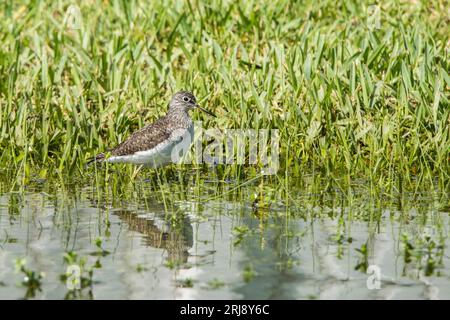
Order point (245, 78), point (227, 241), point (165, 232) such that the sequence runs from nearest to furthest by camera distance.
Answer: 1. point (227, 241)
2. point (165, 232)
3. point (245, 78)

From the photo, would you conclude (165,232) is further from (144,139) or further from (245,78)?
(245,78)

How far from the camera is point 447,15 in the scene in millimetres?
13461

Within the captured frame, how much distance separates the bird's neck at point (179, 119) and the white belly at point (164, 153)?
66 millimetres

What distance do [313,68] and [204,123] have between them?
1.36m

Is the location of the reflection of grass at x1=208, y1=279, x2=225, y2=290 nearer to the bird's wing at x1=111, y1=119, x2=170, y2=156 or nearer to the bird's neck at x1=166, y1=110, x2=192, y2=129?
the bird's wing at x1=111, y1=119, x2=170, y2=156

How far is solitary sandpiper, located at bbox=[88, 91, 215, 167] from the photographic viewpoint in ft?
32.4

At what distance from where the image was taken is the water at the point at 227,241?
6.59 metres

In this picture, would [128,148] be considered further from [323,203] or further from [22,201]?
[323,203]

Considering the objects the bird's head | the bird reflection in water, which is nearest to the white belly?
the bird's head

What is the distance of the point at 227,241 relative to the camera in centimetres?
766

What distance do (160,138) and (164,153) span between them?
0.17 meters

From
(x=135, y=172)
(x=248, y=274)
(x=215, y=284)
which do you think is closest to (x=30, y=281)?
(x=215, y=284)

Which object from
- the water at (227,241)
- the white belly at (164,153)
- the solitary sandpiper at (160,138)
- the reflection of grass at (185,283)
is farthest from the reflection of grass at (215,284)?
the white belly at (164,153)
